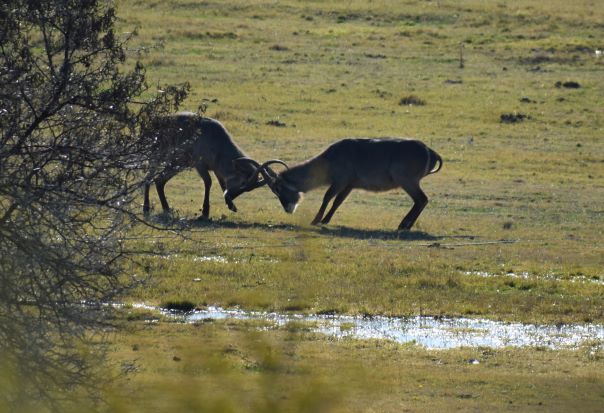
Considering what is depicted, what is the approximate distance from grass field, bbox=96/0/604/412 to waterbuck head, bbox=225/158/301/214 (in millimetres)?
524

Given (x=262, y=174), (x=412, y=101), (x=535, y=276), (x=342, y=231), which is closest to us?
(x=535, y=276)

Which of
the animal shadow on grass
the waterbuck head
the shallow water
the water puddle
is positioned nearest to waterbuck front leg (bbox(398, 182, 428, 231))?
the animal shadow on grass

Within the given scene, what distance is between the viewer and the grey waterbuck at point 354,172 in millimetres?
20688

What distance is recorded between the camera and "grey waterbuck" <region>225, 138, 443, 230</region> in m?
20.7

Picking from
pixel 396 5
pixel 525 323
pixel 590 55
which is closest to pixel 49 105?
pixel 525 323

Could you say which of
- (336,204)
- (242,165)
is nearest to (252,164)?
(242,165)

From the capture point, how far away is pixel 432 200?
23562 mm

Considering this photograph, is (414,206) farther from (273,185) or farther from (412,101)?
(412,101)

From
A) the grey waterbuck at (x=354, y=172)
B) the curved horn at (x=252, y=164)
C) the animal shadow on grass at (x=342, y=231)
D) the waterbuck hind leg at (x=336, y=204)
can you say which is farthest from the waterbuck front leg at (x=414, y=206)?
the curved horn at (x=252, y=164)

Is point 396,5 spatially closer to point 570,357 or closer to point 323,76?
point 323,76

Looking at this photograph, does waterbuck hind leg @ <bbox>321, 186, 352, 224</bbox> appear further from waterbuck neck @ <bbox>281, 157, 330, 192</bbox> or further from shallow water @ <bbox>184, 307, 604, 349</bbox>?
shallow water @ <bbox>184, 307, 604, 349</bbox>

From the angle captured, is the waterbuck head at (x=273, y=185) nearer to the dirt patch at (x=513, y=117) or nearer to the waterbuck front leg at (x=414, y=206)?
the waterbuck front leg at (x=414, y=206)

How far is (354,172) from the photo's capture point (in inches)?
826

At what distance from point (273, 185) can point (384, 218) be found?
2.13 metres
